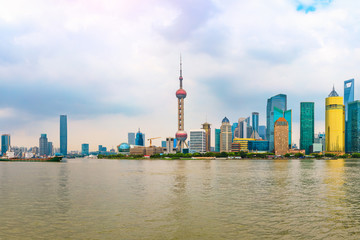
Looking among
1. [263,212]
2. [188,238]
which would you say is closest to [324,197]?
[263,212]

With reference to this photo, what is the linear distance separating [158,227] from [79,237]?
8865 millimetres

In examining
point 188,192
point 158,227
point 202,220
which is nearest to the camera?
point 158,227

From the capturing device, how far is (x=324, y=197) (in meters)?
54.0

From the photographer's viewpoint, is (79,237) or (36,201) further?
(36,201)

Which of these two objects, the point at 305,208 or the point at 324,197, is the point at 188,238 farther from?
the point at 324,197

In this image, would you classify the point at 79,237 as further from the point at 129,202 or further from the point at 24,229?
the point at 129,202

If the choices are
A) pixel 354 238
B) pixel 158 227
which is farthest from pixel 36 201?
pixel 354 238

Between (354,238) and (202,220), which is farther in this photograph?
(202,220)

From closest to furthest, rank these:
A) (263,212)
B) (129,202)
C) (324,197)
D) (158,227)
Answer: (158,227)
(263,212)
(129,202)
(324,197)

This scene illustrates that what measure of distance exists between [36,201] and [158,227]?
2886cm

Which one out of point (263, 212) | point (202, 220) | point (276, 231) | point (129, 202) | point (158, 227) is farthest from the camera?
point (129, 202)

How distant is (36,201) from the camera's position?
5078 centimetres

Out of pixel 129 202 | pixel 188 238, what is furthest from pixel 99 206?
pixel 188 238

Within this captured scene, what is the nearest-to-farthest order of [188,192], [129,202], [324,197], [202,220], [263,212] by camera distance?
[202,220]
[263,212]
[129,202]
[324,197]
[188,192]
